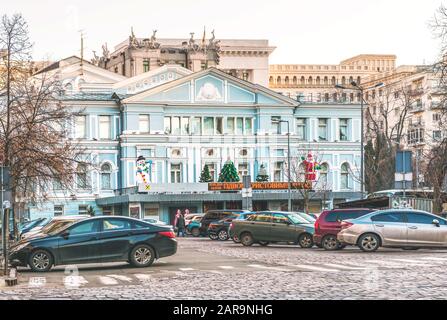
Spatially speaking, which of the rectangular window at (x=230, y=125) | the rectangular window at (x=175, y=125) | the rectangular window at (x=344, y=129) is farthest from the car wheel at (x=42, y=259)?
the rectangular window at (x=344, y=129)

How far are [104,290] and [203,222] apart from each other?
38052 millimetres

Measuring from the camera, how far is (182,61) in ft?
431

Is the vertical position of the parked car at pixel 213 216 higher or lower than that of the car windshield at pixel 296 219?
lower

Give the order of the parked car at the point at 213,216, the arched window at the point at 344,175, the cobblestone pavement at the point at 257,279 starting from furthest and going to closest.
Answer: the arched window at the point at 344,175 < the parked car at the point at 213,216 < the cobblestone pavement at the point at 257,279

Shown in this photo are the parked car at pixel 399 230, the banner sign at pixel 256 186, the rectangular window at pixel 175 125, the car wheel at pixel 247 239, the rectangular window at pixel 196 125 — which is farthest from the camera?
the rectangular window at pixel 196 125

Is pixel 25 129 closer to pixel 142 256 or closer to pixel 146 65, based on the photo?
pixel 142 256

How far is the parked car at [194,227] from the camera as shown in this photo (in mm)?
61750

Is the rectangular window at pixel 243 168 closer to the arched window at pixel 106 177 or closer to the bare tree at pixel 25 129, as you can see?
the arched window at pixel 106 177

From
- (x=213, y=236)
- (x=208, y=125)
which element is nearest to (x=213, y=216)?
(x=213, y=236)

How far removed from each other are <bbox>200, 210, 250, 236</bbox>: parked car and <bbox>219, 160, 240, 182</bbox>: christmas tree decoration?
2274cm

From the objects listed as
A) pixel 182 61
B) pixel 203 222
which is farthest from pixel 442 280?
pixel 182 61

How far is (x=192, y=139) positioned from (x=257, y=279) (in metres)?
64.9

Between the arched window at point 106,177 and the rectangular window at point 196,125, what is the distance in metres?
8.39

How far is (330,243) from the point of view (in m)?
36.3
